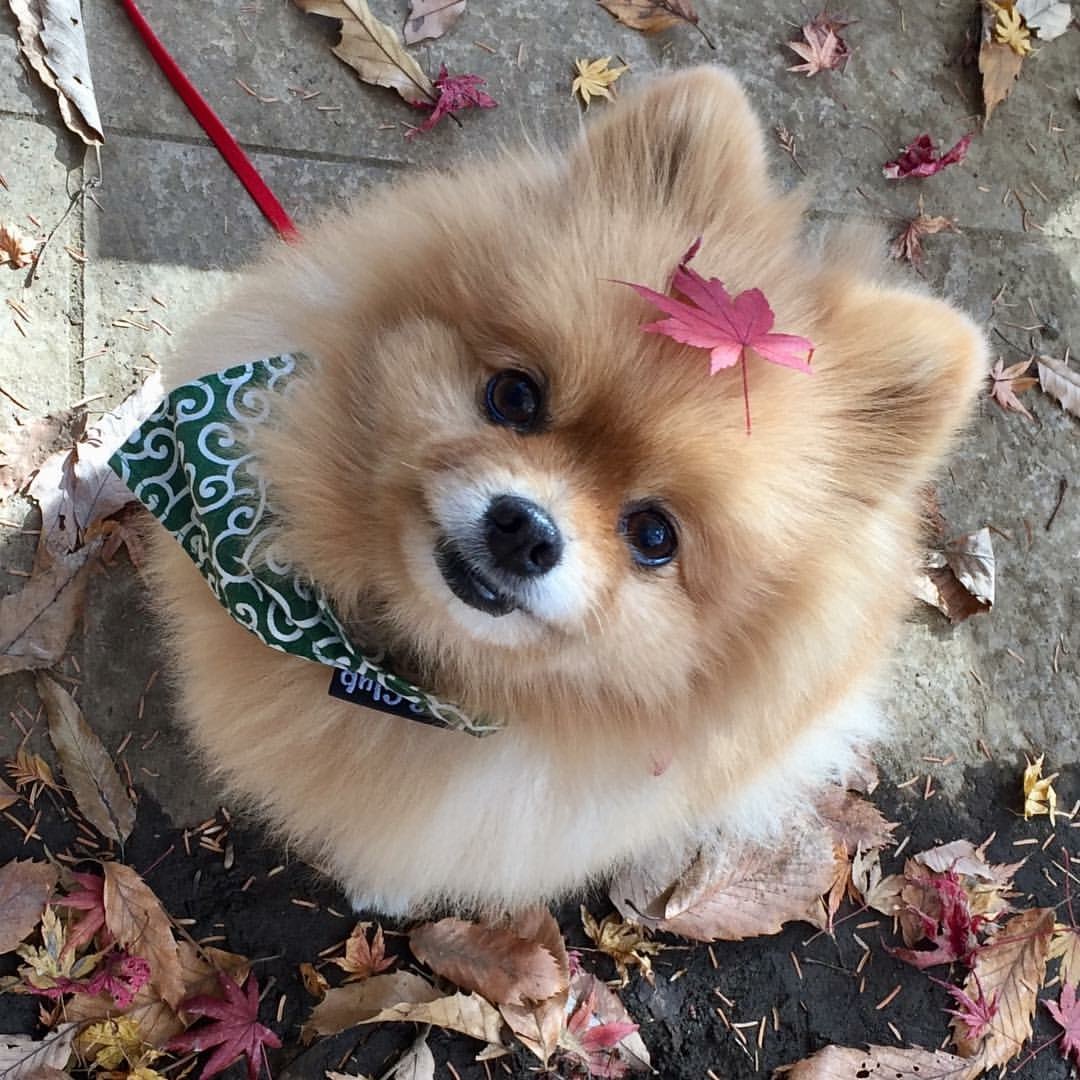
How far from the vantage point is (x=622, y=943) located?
279 cm

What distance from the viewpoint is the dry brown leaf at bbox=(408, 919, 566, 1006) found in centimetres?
262

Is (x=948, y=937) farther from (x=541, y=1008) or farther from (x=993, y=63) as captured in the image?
(x=993, y=63)

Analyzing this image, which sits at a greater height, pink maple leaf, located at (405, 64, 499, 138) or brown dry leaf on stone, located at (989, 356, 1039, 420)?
brown dry leaf on stone, located at (989, 356, 1039, 420)

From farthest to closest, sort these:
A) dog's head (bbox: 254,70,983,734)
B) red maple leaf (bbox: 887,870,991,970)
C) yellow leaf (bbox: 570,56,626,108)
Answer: yellow leaf (bbox: 570,56,626,108) → red maple leaf (bbox: 887,870,991,970) → dog's head (bbox: 254,70,983,734)

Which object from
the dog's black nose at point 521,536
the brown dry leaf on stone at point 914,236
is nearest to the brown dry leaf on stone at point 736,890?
the dog's black nose at point 521,536

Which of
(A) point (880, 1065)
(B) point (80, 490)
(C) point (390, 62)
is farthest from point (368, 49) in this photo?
(A) point (880, 1065)

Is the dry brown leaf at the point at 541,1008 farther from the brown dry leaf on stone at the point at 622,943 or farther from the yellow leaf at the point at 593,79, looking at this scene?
the yellow leaf at the point at 593,79

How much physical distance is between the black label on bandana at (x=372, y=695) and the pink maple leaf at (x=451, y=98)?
216 centimetres

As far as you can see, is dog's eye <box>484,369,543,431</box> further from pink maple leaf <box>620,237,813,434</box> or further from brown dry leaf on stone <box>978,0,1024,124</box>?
brown dry leaf on stone <box>978,0,1024,124</box>

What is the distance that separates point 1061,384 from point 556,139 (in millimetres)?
2009

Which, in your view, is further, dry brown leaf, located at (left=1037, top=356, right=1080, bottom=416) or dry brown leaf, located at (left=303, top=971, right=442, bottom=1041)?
dry brown leaf, located at (left=1037, top=356, right=1080, bottom=416)

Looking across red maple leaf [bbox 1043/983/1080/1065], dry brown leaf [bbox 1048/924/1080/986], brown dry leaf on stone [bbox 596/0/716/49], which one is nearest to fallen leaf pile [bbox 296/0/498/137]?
brown dry leaf on stone [bbox 596/0/716/49]

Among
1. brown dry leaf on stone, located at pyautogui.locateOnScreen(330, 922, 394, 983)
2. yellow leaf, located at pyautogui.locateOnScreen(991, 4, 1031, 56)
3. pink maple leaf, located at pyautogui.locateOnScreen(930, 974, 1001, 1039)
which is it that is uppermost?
yellow leaf, located at pyautogui.locateOnScreen(991, 4, 1031, 56)

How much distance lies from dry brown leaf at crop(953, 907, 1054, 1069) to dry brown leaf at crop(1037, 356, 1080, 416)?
5.89ft
